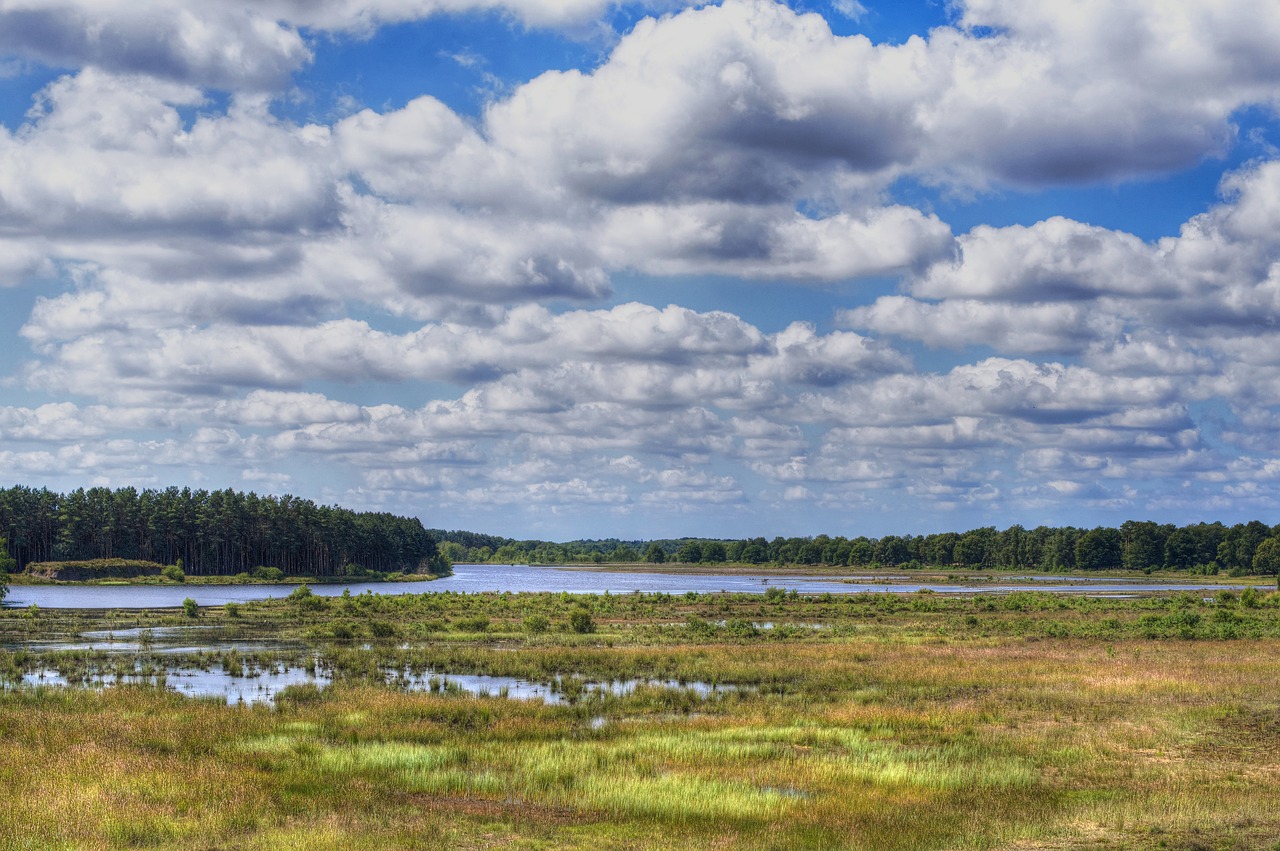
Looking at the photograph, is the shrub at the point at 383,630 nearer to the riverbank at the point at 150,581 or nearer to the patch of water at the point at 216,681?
the patch of water at the point at 216,681

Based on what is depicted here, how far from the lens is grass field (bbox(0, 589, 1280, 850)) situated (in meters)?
19.3

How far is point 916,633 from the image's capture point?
69.5 m

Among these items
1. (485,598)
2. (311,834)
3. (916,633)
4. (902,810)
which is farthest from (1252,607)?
(311,834)

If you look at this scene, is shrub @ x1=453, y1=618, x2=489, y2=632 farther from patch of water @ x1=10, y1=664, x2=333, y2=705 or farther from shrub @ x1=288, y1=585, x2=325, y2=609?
shrub @ x1=288, y1=585, x2=325, y2=609

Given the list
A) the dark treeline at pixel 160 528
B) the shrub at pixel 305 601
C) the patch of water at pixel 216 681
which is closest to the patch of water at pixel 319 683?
the patch of water at pixel 216 681

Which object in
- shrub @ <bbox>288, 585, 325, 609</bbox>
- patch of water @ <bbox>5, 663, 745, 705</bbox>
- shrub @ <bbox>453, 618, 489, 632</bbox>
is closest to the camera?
patch of water @ <bbox>5, 663, 745, 705</bbox>

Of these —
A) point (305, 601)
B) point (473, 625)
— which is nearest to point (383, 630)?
point (473, 625)

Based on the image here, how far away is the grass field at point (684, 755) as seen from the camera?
Answer: 1927cm

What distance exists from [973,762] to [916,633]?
44.6 m

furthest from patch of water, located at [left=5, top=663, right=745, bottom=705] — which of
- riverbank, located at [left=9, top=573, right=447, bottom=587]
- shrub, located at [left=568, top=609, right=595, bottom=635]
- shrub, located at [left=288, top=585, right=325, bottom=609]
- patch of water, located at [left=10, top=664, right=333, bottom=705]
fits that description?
riverbank, located at [left=9, top=573, right=447, bottom=587]

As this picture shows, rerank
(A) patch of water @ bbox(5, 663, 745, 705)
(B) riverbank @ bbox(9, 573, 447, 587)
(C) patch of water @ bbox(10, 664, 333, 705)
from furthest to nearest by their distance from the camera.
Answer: (B) riverbank @ bbox(9, 573, 447, 587) → (A) patch of water @ bbox(5, 663, 745, 705) → (C) patch of water @ bbox(10, 664, 333, 705)

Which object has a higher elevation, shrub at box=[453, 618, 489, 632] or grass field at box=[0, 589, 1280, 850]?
grass field at box=[0, 589, 1280, 850]

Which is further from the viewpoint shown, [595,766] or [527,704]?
[527,704]

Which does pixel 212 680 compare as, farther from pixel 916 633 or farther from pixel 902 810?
pixel 916 633
